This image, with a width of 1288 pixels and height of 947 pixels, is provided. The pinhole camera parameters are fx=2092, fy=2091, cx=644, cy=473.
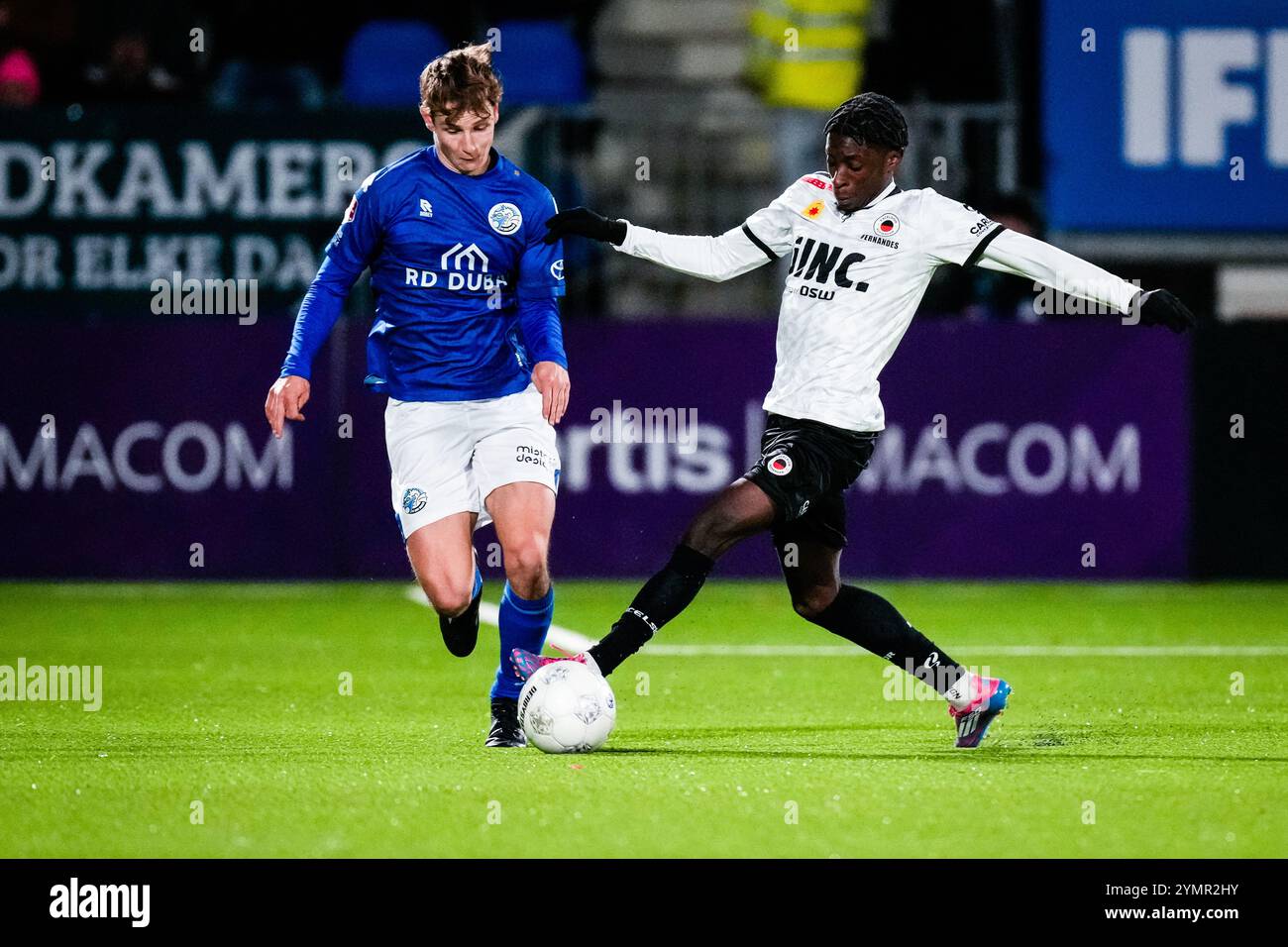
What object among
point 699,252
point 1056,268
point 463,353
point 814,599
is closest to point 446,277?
point 463,353

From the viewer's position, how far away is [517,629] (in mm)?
6871

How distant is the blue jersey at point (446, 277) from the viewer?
688 cm

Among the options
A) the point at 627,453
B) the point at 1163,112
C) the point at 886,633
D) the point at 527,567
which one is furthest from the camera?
the point at 1163,112

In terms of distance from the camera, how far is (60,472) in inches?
490

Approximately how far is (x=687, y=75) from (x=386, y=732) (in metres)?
10.1

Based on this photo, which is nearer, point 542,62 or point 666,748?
point 666,748

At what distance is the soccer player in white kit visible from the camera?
6.61 metres

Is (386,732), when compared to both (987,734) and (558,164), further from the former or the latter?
(558,164)

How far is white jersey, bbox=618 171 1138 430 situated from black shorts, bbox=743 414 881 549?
47 mm

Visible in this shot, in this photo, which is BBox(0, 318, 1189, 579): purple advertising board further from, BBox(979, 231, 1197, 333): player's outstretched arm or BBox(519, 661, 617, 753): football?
BBox(519, 661, 617, 753): football

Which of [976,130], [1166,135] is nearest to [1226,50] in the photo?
[1166,135]

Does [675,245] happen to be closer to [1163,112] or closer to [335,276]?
[335,276]

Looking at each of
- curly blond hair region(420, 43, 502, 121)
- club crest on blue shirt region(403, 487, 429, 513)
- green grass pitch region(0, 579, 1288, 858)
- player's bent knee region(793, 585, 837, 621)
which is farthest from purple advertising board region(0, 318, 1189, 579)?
curly blond hair region(420, 43, 502, 121)

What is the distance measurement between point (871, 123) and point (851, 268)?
1.57 feet
